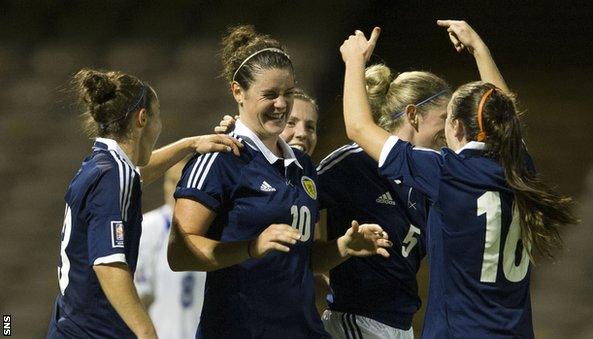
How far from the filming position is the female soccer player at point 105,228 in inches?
103

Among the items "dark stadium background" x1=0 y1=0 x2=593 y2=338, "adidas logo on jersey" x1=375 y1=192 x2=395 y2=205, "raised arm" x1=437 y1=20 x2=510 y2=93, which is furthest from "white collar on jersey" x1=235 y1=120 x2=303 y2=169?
"dark stadium background" x1=0 y1=0 x2=593 y2=338

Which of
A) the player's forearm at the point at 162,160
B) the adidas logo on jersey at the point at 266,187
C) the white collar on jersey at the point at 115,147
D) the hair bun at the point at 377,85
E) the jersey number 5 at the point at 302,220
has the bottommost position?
the jersey number 5 at the point at 302,220

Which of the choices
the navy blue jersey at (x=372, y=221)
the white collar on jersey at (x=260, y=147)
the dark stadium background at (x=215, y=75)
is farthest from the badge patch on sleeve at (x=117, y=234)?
the dark stadium background at (x=215, y=75)

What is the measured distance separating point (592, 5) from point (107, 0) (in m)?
2.68

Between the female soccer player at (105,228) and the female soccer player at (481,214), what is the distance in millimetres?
526

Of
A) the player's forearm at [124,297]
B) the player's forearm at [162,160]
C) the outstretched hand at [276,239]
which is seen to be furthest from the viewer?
the player's forearm at [162,160]

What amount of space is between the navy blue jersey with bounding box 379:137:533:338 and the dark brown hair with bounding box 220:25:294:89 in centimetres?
44

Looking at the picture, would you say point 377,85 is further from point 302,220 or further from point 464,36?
point 302,220

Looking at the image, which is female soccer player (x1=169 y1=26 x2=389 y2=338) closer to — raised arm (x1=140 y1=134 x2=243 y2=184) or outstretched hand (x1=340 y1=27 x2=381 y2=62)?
raised arm (x1=140 y1=134 x2=243 y2=184)

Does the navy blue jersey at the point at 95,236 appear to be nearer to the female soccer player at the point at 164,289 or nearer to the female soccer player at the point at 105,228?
the female soccer player at the point at 105,228

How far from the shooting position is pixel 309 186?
285 cm

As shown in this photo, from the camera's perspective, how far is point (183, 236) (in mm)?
2662

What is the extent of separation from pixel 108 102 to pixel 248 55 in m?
0.40

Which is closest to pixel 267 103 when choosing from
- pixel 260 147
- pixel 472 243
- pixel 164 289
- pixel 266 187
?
pixel 260 147
